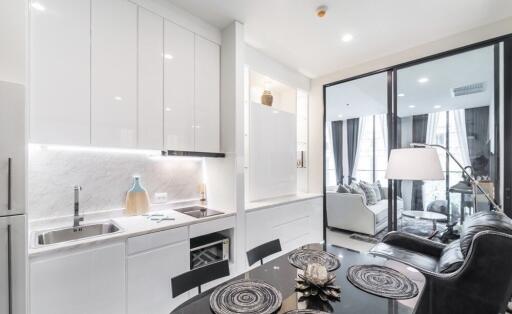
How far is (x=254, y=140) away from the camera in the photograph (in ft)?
9.36

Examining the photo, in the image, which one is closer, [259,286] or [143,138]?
[259,286]

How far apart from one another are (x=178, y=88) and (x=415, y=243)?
9.24ft

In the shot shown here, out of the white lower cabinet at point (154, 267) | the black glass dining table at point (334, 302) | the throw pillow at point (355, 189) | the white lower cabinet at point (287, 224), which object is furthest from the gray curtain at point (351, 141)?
the white lower cabinet at point (154, 267)

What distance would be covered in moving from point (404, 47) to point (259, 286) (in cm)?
320

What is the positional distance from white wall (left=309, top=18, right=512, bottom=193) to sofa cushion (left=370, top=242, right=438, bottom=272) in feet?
4.88

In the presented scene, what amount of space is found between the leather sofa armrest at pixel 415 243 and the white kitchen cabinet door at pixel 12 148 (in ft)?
9.77

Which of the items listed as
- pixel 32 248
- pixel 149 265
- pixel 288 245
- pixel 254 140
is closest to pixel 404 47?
pixel 254 140

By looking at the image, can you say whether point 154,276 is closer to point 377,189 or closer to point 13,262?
point 13,262

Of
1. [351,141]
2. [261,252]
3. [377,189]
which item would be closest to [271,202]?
[261,252]

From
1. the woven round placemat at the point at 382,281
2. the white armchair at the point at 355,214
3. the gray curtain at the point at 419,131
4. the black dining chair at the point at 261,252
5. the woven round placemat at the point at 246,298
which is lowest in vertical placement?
the white armchair at the point at 355,214

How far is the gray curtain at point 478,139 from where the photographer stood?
2.46 m

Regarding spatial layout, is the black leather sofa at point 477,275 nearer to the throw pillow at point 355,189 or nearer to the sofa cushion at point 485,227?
the sofa cushion at point 485,227

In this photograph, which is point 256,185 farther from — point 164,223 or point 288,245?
point 164,223

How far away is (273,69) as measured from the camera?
3.12m
